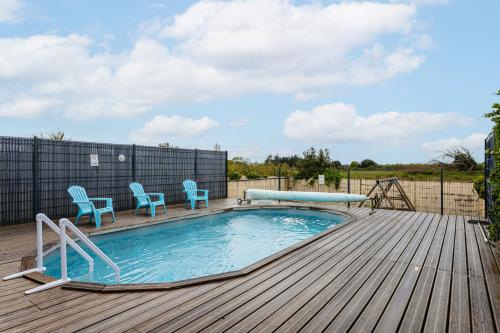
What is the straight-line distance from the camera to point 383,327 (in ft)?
6.99

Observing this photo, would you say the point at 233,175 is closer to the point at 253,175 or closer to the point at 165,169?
the point at 253,175

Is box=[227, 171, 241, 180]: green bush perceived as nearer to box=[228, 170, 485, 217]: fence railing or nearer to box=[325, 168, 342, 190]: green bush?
box=[228, 170, 485, 217]: fence railing

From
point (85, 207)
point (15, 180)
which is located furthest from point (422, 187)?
point (15, 180)

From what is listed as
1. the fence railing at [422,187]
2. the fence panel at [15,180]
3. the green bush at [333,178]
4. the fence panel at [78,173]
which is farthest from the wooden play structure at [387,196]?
the fence panel at [15,180]

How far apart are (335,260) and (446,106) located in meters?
6.70

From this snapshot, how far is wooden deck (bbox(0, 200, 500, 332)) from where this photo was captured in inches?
85.2

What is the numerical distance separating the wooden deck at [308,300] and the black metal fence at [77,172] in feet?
8.94

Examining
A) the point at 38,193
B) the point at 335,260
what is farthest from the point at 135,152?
the point at 335,260

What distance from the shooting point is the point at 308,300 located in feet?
8.42

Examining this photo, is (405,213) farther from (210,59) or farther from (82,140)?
(82,140)

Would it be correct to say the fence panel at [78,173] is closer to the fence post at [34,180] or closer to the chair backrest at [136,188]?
the fence post at [34,180]

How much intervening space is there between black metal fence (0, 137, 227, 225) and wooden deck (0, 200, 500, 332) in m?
2.72

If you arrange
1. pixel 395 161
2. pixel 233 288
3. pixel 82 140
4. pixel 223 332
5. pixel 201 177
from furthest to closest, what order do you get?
1. pixel 395 161
2. pixel 201 177
3. pixel 82 140
4. pixel 233 288
5. pixel 223 332

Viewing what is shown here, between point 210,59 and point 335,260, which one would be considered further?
point 210,59
